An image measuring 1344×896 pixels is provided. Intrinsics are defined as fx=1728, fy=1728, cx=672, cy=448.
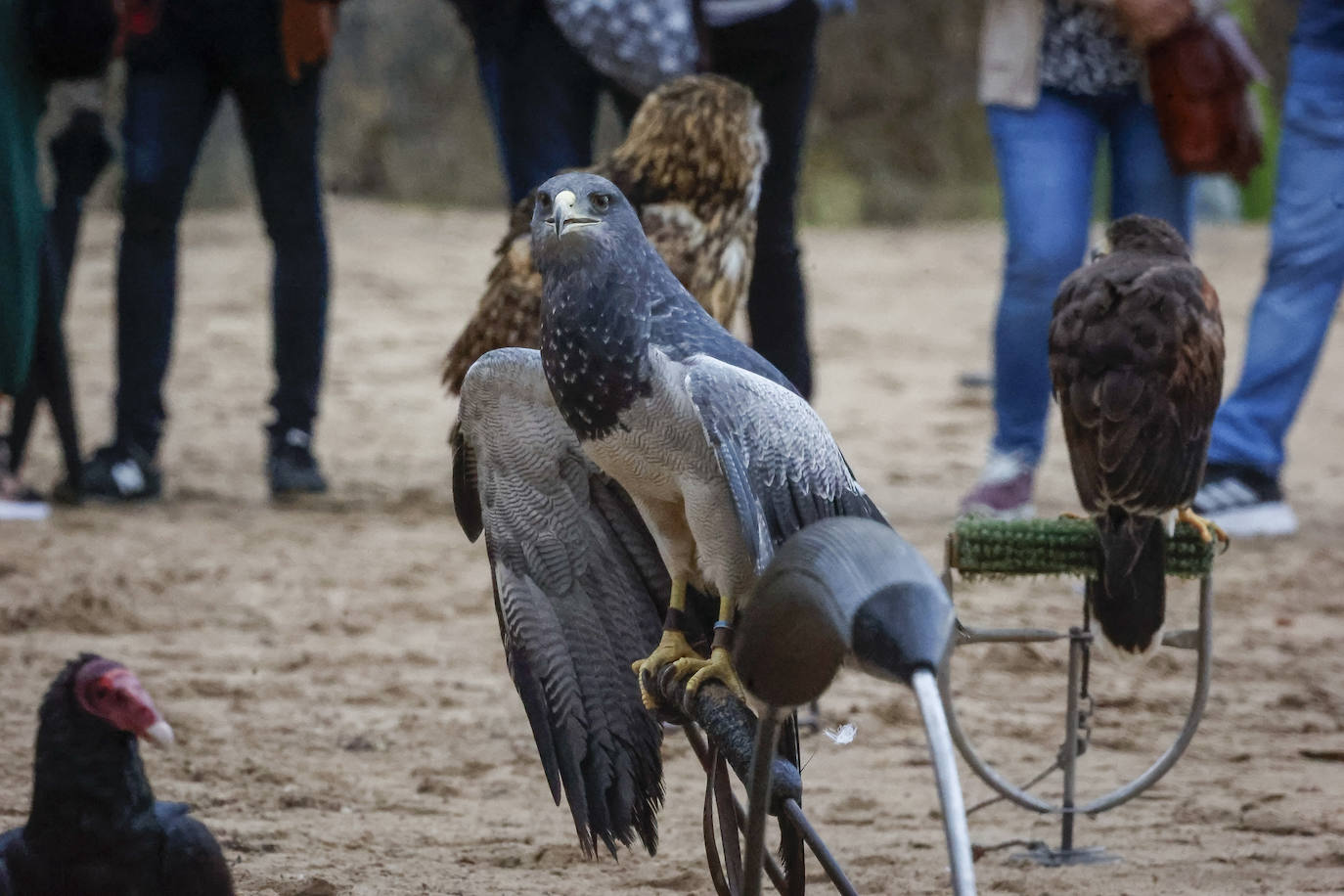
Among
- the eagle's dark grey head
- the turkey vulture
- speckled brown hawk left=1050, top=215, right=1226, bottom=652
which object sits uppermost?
the eagle's dark grey head

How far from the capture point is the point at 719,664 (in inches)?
102

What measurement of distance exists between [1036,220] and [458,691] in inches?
88.9

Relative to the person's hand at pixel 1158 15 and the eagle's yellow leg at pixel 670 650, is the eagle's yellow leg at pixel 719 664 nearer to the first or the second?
the eagle's yellow leg at pixel 670 650

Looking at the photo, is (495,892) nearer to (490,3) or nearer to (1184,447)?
(1184,447)

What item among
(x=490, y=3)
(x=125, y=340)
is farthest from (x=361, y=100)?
(x=490, y=3)

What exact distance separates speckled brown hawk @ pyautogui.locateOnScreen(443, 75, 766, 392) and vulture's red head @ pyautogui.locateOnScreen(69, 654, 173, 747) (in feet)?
4.76

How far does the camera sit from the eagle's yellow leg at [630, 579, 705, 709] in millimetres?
2633

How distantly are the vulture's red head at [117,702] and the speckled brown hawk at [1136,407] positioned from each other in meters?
1.64

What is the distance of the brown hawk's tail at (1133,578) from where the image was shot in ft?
10.1

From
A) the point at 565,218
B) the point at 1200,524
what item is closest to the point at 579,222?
the point at 565,218

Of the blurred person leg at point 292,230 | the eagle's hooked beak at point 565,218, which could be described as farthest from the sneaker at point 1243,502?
the eagle's hooked beak at point 565,218

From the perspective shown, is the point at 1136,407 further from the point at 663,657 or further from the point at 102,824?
the point at 102,824

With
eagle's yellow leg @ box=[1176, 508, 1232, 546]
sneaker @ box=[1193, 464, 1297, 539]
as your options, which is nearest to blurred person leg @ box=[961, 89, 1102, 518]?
sneaker @ box=[1193, 464, 1297, 539]

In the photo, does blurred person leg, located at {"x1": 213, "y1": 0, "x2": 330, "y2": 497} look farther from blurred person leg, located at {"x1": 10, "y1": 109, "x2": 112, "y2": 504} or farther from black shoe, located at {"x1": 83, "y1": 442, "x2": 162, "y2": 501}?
blurred person leg, located at {"x1": 10, "y1": 109, "x2": 112, "y2": 504}
